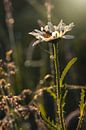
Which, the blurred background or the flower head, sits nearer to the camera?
the flower head

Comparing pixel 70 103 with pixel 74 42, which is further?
pixel 74 42

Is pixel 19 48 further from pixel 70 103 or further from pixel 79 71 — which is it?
pixel 70 103

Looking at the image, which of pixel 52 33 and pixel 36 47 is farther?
pixel 36 47

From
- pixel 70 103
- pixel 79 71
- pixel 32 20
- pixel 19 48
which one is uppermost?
pixel 32 20

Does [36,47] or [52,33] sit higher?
[36,47]

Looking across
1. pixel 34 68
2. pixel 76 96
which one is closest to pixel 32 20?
pixel 34 68

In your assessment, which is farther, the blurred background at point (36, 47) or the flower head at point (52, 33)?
the blurred background at point (36, 47)

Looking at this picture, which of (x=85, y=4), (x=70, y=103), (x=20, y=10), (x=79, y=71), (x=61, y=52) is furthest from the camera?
(x=20, y=10)

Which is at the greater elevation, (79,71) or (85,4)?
(85,4)
